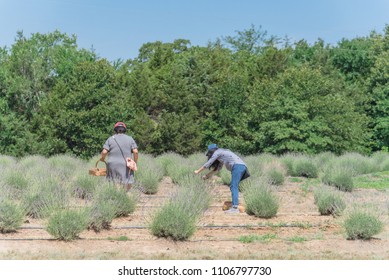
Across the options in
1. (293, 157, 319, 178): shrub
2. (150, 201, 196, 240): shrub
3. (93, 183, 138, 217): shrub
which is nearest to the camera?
(150, 201, 196, 240): shrub

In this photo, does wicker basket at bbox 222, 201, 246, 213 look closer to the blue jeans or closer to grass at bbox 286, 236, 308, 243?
the blue jeans

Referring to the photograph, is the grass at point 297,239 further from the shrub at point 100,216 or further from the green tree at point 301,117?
the green tree at point 301,117

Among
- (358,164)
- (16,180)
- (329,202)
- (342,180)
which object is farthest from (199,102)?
(329,202)

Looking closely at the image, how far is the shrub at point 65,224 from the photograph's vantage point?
11.4 m

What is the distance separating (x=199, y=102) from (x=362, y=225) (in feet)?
130

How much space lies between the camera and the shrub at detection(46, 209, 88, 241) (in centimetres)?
1139

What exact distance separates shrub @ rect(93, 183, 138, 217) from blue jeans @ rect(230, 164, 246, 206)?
7.22 feet

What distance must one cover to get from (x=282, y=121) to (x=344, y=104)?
6526mm

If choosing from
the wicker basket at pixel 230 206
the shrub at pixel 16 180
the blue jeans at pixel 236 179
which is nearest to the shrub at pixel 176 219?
the blue jeans at pixel 236 179

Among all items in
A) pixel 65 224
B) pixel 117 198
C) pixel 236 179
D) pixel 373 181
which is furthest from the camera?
pixel 373 181

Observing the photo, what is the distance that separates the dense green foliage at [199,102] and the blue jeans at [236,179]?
2498 cm

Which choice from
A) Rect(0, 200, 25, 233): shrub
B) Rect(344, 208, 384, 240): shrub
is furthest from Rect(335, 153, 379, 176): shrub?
Rect(0, 200, 25, 233): shrub

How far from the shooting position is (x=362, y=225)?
12008 millimetres

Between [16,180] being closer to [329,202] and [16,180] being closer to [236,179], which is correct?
[236,179]
